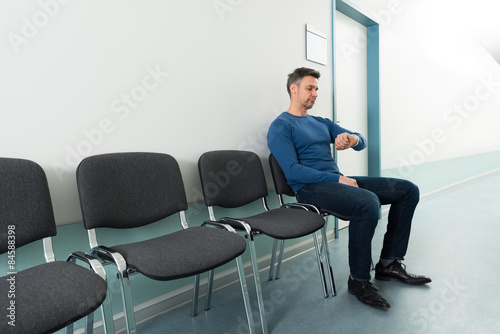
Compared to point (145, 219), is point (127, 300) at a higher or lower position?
lower

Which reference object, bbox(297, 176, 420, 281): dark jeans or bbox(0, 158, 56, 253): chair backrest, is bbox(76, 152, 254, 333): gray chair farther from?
bbox(297, 176, 420, 281): dark jeans

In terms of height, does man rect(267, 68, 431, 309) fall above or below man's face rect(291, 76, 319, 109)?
below

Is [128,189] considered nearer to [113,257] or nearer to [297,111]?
[113,257]

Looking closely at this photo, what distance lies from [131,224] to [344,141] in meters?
1.37

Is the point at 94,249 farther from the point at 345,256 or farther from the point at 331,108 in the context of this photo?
the point at 331,108

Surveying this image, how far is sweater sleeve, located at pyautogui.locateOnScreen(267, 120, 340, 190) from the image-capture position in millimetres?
1976

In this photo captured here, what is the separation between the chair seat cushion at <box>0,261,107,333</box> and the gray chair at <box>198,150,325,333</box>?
707 millimetres

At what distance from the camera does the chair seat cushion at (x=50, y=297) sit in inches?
30.4

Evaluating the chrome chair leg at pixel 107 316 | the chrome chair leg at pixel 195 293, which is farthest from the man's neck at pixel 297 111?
the chrome chair leg at pixel 107 316

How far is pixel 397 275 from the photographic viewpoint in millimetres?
1989

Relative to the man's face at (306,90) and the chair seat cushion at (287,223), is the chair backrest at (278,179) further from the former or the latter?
the man's face at (306,90)

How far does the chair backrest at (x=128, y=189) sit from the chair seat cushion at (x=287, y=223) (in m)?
0.40

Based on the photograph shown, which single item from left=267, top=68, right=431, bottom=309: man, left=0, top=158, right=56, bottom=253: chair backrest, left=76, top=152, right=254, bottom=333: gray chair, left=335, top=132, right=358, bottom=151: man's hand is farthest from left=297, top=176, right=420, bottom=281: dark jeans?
left=0, top=158, right=56, bottom=253: chair backrest

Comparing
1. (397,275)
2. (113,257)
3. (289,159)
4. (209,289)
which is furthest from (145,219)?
(397,275)
